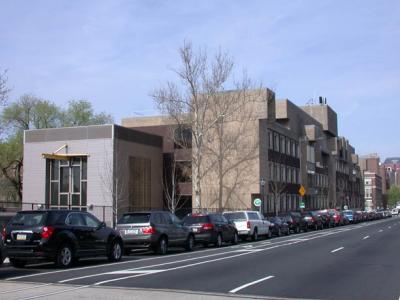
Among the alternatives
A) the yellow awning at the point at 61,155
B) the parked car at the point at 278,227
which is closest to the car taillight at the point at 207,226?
the parked car at the point at 278,227

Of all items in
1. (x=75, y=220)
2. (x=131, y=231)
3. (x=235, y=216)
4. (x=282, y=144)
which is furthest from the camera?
(x=282, y=144)

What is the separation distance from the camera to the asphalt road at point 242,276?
472 inches

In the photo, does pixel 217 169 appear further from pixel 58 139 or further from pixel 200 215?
pixel 200 215

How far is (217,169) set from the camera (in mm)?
54812

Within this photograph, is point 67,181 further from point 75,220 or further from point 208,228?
point 75,220

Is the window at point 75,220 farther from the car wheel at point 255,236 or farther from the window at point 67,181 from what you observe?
the window at point 67,181

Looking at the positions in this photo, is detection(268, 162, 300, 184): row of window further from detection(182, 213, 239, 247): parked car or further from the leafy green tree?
the leafy green tree

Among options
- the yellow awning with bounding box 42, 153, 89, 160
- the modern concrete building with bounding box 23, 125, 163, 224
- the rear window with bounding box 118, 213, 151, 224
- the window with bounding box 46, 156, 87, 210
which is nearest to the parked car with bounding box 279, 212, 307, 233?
the modern concrete building with bounding box 23, 125, 163, 224

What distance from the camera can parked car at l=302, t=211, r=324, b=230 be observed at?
158 feet

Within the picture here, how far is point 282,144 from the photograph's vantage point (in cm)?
6662

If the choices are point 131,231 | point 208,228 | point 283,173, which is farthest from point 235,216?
point 283,173

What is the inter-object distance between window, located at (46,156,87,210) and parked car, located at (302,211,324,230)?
1809 centimetres

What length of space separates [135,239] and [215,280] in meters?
8.85

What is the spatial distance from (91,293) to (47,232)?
5223 mm
